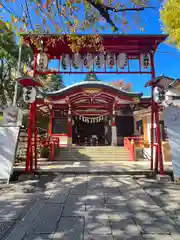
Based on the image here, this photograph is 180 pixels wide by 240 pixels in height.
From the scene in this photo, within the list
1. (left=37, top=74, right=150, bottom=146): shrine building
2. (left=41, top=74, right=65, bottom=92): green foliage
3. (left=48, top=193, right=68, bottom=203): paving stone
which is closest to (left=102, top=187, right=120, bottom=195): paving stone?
(left=48, top=193, right=68, bottom=203): paving stone

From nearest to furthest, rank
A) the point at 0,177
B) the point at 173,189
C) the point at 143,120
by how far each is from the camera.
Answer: the point at 173,189, the point at 0,177, the point at 143,120

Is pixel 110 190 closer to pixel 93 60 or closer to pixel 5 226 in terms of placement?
pixel 5 226

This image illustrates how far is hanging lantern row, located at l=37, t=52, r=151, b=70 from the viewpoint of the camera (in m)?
6.33

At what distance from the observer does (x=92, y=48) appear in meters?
6.20

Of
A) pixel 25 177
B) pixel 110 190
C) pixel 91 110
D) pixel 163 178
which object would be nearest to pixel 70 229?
pixel 110 190

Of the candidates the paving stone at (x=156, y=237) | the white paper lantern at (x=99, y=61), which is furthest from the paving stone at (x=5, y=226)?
the white paper lantern at (x=99, y=61)

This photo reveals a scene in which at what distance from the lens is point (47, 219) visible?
2787 mm

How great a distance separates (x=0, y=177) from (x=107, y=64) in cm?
542

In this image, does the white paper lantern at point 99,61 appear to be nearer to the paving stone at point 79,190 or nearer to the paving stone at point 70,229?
the paving stone at point 79,190

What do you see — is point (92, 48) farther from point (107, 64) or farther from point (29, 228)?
point (29, 228)

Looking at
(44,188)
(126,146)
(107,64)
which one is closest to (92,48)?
(107,64)

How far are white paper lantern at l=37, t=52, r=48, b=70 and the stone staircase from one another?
19.2 feet

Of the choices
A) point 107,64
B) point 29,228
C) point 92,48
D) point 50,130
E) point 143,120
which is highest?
point 92,48

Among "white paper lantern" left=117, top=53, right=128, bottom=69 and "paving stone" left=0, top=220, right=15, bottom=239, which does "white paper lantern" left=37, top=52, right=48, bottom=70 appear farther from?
"paving stone" left=0, top=220, right=15, bottom=239
